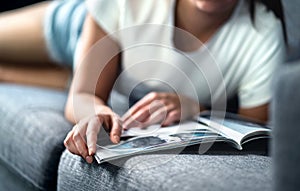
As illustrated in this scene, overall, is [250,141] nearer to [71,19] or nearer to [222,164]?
[222,164]

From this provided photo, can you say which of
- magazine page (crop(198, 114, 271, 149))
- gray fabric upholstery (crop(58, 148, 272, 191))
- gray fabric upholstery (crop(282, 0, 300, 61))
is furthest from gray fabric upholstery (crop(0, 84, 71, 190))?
gray fabric upholstery (crop(282, 0, 300, 61))

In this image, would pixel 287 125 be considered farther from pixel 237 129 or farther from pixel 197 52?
pixel 197 52

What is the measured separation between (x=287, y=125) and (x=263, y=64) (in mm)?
637

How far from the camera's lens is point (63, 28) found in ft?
5.55

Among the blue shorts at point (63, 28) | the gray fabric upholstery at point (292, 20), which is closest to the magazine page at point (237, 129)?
the gray fabric upholstery at point (292, 20)

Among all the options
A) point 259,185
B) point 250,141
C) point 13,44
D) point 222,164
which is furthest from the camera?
point 13,44

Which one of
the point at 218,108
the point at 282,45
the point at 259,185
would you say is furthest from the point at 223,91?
the point at 259,185

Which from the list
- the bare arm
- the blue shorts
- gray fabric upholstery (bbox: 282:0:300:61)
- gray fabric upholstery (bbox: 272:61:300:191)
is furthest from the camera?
the blue shorts

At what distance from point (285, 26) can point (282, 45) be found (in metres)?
0.05

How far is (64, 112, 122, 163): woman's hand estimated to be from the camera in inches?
40.0

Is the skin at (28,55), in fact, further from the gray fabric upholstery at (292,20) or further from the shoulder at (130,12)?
the gray fabric upholstery at (292,20)

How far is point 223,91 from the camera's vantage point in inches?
53.7

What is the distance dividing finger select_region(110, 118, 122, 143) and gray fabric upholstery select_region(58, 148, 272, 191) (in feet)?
0.23

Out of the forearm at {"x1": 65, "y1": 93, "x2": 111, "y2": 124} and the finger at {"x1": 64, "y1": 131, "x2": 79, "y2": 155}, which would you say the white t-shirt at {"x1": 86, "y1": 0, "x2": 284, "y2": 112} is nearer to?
the forearm at {"x1": 65, "y1": 93, "x2": 111, "y2": 124}
